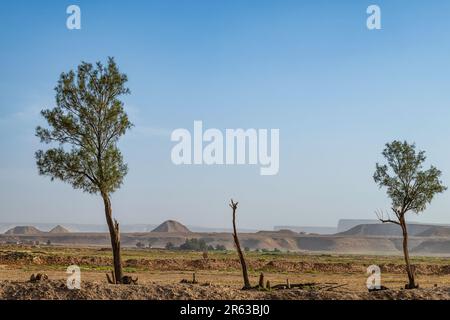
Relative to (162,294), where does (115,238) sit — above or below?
above

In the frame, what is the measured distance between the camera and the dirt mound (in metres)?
26.0

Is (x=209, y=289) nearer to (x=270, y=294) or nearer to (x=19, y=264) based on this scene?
(x=270, y=294)

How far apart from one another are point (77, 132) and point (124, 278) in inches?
379

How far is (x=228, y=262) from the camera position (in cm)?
8456

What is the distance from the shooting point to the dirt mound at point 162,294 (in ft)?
85.2

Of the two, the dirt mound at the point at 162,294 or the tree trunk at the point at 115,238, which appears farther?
the tree trunk at the point at 115,238

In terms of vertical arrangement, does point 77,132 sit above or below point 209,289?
above

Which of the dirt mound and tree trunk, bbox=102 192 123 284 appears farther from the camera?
tree trunk, bbox=102 192 123 284

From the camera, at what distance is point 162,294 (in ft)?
86.2

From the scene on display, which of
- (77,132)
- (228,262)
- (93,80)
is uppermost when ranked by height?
(93,80)

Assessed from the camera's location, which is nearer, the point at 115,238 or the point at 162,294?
the point at 162,294
